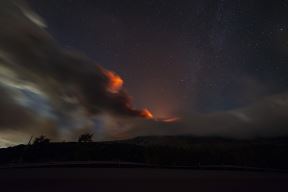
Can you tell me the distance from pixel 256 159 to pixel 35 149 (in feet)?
345

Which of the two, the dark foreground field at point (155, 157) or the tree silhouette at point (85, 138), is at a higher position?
the tree silhouette at point (85, 138)

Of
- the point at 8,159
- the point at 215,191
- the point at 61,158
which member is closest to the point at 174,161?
the point at 61,158

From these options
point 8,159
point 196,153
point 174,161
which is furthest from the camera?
point 8,159

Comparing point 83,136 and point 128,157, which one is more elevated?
point 83,136

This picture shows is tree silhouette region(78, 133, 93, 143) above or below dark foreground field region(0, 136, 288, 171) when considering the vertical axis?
above

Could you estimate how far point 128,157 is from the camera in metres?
104

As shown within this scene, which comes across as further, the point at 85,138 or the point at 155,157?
the point at 85,138

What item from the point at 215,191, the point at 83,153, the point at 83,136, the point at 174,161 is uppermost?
the point at 83,136

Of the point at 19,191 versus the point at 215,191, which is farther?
the point at 215,191

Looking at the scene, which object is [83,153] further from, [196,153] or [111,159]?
[196,153]

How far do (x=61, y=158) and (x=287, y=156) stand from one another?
347 feet

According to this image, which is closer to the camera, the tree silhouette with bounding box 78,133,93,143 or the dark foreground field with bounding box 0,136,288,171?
the dark foreground field with bounding box 0,136,288,171

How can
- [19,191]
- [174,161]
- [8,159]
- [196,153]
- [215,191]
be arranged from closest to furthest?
[19,191] < [215,191] < [174,161] < [196,153] < [8,159]

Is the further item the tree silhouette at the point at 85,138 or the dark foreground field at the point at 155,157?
the tree silhouette at the point at 85,138
